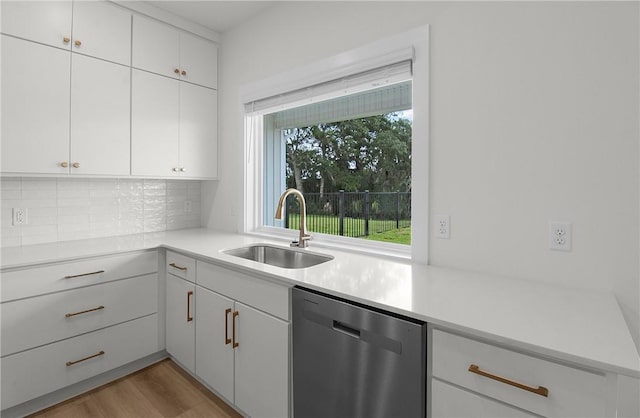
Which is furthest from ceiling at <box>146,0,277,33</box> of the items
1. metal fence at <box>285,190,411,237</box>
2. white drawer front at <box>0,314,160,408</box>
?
white drawer front at <box>0,314,160,408</box>

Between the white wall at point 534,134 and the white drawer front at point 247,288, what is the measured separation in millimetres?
800

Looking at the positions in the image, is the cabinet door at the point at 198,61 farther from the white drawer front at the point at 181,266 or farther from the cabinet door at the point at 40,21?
the white drawer front at the point at 181,266

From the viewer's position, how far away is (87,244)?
88.3 inches

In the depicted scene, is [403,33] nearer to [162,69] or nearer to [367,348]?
[367,348]

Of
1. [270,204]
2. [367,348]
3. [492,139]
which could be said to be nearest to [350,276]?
[367,348]

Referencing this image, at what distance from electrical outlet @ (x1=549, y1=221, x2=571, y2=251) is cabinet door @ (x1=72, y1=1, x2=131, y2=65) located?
2763 mm

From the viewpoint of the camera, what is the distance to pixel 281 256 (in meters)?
2.19

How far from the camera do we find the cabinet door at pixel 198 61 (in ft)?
8.73

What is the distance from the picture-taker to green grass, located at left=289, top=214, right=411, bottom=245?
6.54ft

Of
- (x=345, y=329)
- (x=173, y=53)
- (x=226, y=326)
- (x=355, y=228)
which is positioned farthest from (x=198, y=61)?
(x=345, y=329)

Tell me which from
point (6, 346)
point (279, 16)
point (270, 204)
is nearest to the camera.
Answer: point (6, 346)

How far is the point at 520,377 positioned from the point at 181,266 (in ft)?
6.22

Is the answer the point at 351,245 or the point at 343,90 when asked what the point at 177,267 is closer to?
the point at 351,245

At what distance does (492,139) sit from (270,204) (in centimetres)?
183
